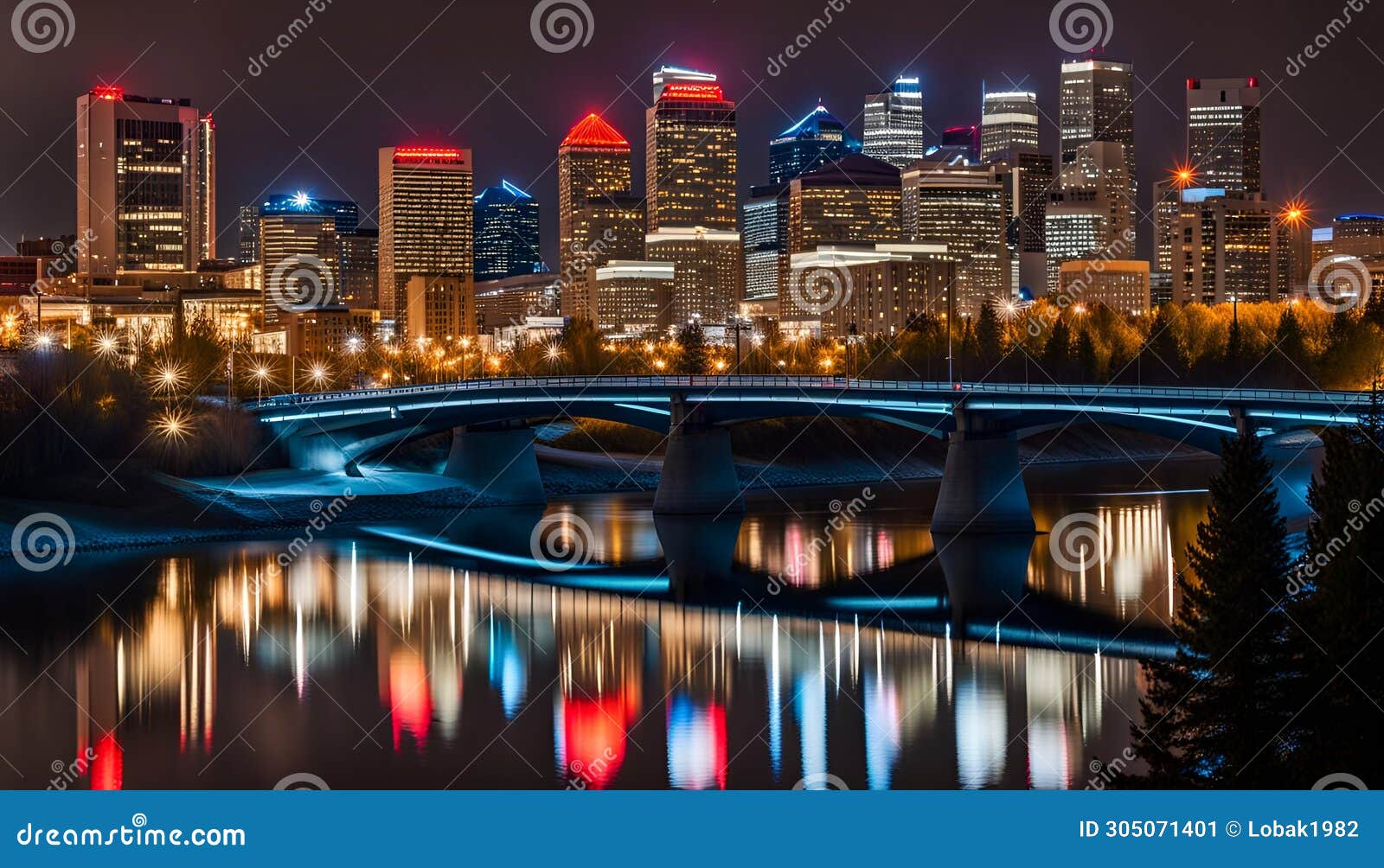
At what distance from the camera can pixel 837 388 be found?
245 ft

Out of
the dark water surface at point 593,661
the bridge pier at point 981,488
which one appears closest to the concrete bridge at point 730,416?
the bridge pier at point 981,488

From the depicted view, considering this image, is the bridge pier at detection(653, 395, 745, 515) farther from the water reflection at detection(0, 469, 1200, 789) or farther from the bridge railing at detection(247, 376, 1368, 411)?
the water reflection at detection(0, 469, 1200, 789)

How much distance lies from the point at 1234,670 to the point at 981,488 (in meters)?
42.2

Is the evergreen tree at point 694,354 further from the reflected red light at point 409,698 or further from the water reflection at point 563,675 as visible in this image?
the reflected red light at point 409,698

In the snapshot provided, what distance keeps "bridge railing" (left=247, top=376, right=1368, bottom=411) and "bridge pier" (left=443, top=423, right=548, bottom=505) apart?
385 cm

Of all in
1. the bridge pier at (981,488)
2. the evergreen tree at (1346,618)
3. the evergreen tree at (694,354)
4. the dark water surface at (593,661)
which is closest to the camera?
the evergreen tree at (1346,618)

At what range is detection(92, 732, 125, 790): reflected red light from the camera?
3198 cm

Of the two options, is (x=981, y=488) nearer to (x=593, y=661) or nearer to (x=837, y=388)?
(x=837, y=388)

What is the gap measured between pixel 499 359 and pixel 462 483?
60.3m

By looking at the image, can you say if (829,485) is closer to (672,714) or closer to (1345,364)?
(1345,364)

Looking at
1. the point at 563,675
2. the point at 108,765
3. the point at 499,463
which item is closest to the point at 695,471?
the point at 499,463

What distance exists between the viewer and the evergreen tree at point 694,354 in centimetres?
14240

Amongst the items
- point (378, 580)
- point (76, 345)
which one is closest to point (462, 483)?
point (76, 345)

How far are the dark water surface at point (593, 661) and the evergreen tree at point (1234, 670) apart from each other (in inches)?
192
